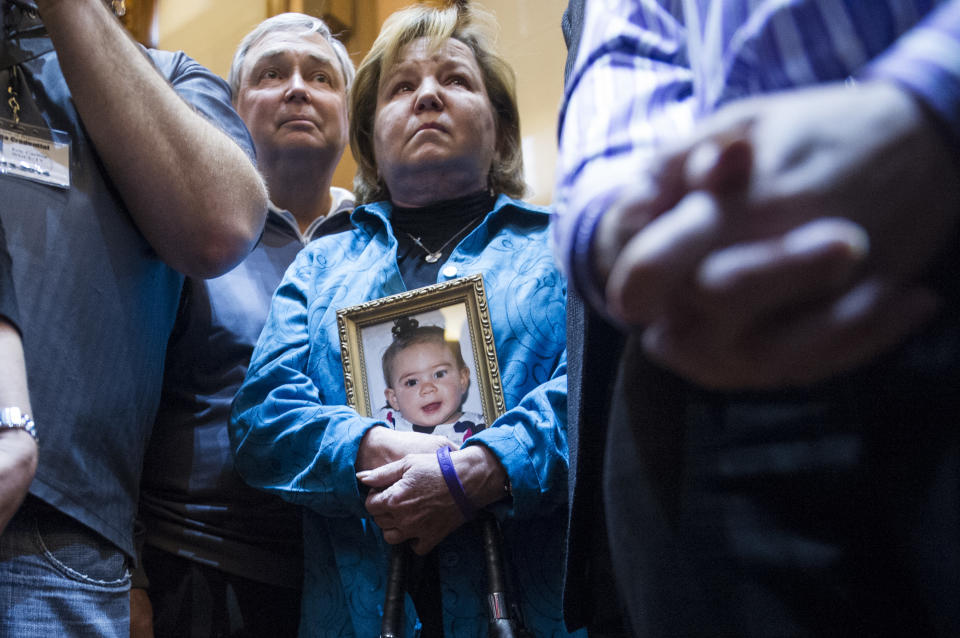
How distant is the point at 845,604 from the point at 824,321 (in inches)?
6.1

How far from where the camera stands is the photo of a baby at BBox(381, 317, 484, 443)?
95 centimetres

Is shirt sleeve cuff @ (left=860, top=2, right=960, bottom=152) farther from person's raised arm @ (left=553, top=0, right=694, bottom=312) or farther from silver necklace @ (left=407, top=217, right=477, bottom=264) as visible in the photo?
silver necklace @ (left=407, top=217, right=477, bottom=264)

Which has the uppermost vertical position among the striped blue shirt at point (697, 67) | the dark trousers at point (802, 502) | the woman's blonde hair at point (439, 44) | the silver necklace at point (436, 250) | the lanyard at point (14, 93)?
the woman's blonde hair at point (439, 44)

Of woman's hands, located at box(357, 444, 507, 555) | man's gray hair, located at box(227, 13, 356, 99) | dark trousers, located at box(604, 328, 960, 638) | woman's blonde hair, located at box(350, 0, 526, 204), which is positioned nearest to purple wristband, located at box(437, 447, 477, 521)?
woman's hands, located at box(357, 444, 507, 555)

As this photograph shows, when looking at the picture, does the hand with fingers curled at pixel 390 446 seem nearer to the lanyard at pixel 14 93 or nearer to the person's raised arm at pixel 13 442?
the person's raised arm at pixel 13 442

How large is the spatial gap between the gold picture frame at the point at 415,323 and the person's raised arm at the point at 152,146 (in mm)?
184

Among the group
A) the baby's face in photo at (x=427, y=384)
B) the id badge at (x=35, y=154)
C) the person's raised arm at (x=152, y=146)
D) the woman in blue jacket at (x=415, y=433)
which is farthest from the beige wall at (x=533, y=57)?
the id badge at (x=35, y=154)

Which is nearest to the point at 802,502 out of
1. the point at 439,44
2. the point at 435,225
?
the point at 435,225

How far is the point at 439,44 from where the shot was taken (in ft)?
4.16

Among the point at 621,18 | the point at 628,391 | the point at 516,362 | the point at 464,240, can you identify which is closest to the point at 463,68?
the point at 464,240

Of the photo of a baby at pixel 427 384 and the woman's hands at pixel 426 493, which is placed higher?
the photo of a baby at pixel 427 384

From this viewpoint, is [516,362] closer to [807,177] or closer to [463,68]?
[463,68]

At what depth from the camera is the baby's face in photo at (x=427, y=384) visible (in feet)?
3.14

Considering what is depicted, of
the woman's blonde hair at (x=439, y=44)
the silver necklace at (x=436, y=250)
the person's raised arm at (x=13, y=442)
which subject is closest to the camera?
the person's raised arm at (x=13, y=442)
